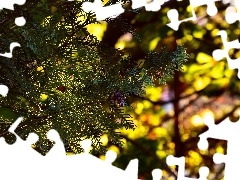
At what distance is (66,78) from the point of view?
0.60m

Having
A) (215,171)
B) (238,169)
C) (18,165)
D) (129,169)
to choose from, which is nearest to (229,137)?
(238,169)

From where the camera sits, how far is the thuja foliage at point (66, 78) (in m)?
0.56

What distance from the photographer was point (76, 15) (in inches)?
24.3

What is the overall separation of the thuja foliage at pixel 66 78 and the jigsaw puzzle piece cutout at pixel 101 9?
18mm

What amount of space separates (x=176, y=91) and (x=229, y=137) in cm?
52

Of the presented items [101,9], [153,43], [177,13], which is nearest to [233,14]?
[177,13]

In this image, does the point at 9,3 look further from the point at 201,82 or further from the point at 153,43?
the point at 201,82

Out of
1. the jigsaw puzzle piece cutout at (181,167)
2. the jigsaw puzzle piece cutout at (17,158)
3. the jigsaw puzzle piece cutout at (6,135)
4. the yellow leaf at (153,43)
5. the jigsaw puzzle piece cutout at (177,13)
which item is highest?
the yellow leaf at (153,43)

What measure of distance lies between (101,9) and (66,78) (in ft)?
0.38

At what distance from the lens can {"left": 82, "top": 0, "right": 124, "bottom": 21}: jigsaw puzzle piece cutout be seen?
546mm

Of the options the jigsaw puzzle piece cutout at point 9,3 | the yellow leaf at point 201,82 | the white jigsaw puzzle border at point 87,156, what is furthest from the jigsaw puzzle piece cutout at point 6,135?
the yellow leaf at point 201,82

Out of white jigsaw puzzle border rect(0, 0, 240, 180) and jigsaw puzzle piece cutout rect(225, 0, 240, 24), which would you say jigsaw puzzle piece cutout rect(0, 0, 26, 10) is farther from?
jigsaw puzzle piece cutout rect(225, 0, 240, 24)

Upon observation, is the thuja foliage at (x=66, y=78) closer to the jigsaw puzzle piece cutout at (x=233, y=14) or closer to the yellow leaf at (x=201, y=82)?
the jigsaw puzzle piece cutout at (x=233, y=14)

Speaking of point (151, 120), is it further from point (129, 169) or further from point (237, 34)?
point (129, 169)
